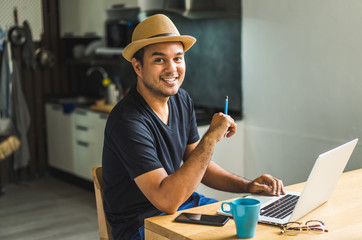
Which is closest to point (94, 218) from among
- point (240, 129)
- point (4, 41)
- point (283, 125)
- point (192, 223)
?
A: point (240, 129)

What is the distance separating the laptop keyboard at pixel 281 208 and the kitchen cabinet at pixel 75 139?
2.79m

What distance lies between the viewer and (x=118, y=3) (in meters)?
4.38

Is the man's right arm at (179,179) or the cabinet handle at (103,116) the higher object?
the man's right arm at (179,179)

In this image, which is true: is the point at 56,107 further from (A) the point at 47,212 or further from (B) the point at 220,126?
(B) the point at 220,126

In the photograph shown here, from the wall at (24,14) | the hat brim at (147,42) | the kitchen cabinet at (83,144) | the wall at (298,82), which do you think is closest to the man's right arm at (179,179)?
the hat brim at (147,42)

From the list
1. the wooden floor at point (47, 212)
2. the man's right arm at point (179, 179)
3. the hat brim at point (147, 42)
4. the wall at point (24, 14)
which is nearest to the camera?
the man's right arm at point (179, 179)

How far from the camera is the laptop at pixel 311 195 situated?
1508 mm

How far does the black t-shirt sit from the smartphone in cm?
23

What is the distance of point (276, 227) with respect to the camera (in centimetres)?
151

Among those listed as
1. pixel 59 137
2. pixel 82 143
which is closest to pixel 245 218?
pixel 82 143

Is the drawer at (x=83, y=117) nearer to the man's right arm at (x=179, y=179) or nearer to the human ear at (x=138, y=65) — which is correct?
the human ear at (x=138, y=65)

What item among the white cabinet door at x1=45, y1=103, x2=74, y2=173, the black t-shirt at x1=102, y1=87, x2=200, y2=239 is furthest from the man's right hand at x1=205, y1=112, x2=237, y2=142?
the white cabinet door at x1=45, y1=103, x2=74, y2=173

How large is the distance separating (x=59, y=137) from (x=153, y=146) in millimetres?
3583

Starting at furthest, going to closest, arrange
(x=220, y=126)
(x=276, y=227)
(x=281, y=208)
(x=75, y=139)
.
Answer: (x=75, y=139) < (x=220, y=126) < (x=281, y=208) < (x=276, y=227)
